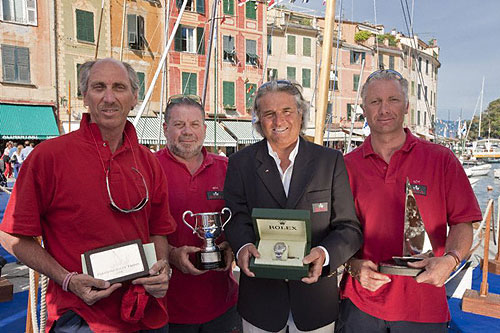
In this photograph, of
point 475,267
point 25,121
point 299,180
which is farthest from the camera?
point 25,121

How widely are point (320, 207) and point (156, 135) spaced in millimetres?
18093

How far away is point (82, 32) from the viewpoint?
18.8 meters

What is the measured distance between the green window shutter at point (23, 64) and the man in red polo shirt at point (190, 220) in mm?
17943

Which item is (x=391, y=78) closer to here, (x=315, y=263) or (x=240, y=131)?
(x=315, y=263)

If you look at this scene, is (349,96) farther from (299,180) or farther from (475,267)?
(299,180)

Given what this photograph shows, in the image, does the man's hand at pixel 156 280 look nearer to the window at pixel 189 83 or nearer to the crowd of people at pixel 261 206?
the crowd of people at pixel 261 206

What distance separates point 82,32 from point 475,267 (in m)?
19.1

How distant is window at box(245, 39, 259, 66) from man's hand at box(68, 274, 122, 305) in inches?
925

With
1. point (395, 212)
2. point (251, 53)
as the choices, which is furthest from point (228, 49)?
point (395, 212)

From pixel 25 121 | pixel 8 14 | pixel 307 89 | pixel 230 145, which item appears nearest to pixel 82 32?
pixel 8 14

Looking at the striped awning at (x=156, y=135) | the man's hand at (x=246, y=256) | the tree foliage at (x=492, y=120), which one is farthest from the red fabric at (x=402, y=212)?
the tree foliage at (x=492, y=120)

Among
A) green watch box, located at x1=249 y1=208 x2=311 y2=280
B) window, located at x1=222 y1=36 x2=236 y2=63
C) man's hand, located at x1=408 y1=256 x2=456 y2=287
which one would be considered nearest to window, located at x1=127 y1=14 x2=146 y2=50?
window, located at x1=222 y1=36 x2=236 y2=63

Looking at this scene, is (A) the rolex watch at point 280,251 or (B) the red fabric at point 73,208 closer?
(B) the red fabric at point 73,208

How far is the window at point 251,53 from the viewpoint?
24.0 m
